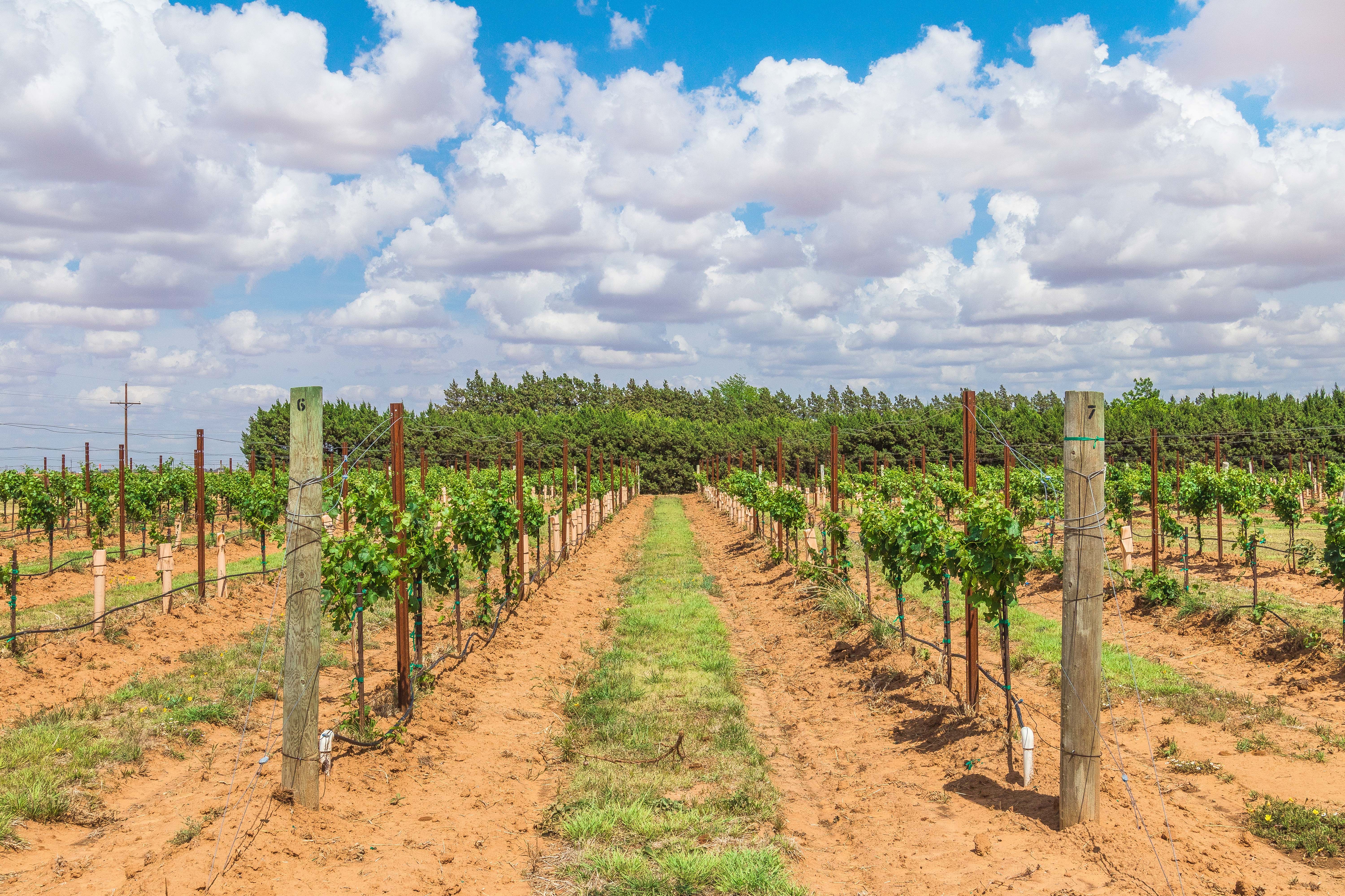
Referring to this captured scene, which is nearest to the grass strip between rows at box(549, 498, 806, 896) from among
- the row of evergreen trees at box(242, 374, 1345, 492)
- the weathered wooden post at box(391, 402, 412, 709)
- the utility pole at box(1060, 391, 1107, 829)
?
the weathered wooden post at box(391, 402, 412, 709)

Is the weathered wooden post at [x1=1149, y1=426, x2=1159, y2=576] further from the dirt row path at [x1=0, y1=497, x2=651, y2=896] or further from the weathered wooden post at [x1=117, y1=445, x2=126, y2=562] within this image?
the weathered wooden post at [x1=117, y1=445, x2=126, y2=562]

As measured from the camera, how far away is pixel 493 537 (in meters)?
13.8

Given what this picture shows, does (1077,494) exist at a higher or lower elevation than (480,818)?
higher

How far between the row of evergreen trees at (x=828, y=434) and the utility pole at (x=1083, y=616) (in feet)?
111

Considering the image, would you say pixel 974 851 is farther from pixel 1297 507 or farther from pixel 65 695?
pixel 1297 507

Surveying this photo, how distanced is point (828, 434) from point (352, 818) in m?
69.1

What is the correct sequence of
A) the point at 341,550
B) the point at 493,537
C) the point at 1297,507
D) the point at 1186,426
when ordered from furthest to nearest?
1. the point at 1186,426
2. the point at 1297,507
3. the point at 493,537
4. the point at 341,550

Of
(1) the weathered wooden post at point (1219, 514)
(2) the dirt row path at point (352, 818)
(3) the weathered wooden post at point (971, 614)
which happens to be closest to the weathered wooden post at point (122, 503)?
(2) the dirt row path at point (352, 818)

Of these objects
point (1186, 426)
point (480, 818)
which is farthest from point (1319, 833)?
point (1186, 426)

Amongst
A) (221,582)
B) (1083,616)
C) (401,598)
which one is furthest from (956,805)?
(221,582)

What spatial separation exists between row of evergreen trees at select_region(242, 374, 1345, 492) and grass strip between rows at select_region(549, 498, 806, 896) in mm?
29445

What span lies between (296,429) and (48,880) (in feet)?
10.9

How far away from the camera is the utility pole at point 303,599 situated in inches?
245

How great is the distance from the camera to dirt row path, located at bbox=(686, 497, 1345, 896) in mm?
5527
